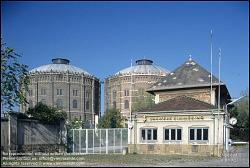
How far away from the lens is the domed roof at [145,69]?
84.3 meters

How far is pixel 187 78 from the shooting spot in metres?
34.8

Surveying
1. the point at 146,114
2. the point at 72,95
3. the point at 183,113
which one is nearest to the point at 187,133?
the point at 183,113

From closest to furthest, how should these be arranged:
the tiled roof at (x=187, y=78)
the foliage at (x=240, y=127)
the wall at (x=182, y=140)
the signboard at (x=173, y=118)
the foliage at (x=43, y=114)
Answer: the wall at (x=182, y=140) → the signboard at (x=173, y=118) → the foliage at (x=43, y=114) → the tiled roof at (x=187, y=78) → the foliage at (x=240, y=127)

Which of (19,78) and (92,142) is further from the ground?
(19,78)

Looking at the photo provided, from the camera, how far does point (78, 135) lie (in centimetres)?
3278

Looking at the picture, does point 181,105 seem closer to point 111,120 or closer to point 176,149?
point 176,149

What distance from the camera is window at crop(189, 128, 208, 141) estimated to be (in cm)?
2777

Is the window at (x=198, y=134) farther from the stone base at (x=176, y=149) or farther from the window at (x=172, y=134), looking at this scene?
the window at (x=172, y=134)

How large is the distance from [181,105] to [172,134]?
258 cm

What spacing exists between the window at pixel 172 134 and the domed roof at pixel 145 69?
5284 centimetres

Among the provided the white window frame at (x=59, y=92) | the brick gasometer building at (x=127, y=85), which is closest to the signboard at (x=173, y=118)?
the brick gasometer building at (x=127, y=85)

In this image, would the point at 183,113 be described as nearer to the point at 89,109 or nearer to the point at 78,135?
the point at 78,135

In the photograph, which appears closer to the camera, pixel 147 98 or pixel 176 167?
pixel 176 167

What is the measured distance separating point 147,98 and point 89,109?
60.3ft
